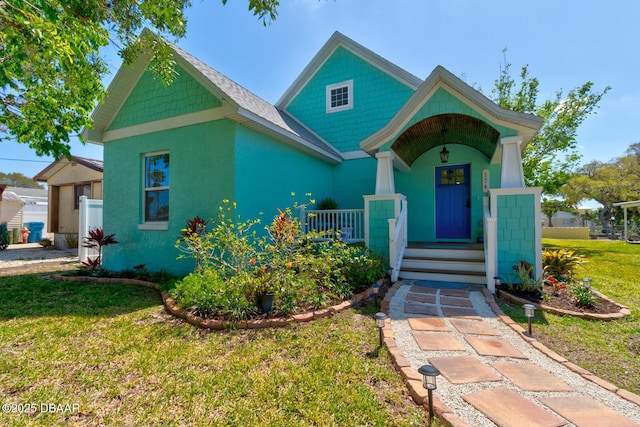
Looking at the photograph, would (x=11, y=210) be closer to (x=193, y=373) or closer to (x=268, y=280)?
(x=268, y=280)

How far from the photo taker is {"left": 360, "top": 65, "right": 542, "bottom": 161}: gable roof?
5.37 metres

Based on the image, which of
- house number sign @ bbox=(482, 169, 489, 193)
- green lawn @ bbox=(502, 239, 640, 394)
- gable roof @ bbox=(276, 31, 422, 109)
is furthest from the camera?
gable roof @ bbox=(276, 31, 422, 109)

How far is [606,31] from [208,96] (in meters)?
10.8

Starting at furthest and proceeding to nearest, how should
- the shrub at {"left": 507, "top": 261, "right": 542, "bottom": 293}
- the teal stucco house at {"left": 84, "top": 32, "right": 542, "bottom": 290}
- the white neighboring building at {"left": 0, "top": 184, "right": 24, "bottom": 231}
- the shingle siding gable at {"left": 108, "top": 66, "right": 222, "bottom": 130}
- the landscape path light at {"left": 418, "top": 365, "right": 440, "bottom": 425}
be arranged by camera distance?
the white neighboring building at {"left": 0, "top": 184, "right": 24, "bottom": 231} < the shingle siding gable at {"left": 108, "top": 66, "right": 222, "bottom": 130} < the teal stucco house at {"left": 84, "top": 32, "right": 542, "bottom": 290} < the shrub at {"left": 507, "top": 261, "right": 542, "bottom": 293} < the landscape path light at {"left": 418, "top": 365, "right": 440, "bottom": 425}

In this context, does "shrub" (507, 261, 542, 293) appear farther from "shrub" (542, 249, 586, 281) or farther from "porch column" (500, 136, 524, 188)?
"porch column" (500, 136, 524, 188)

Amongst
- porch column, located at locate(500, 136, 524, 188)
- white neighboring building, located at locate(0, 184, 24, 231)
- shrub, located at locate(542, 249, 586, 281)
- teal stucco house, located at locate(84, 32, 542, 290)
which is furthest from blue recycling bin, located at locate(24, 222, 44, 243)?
shrub, located at locate(542, 249, 586, 281)

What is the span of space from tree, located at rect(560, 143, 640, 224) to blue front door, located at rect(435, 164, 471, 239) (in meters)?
20.6

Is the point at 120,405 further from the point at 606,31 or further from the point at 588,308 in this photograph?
the point at 606,31

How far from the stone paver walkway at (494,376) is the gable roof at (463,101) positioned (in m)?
3.60

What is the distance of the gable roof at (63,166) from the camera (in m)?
13.2

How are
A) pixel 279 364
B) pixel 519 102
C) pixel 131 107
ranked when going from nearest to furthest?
pixel 279 364 < pixel 131 107 < pixel 519 102

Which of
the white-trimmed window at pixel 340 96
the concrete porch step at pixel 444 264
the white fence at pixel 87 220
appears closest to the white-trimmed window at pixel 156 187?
the white fence at pixel 87 220

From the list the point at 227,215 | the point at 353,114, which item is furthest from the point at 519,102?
the point at 227,215

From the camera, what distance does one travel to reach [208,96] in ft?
21.0
